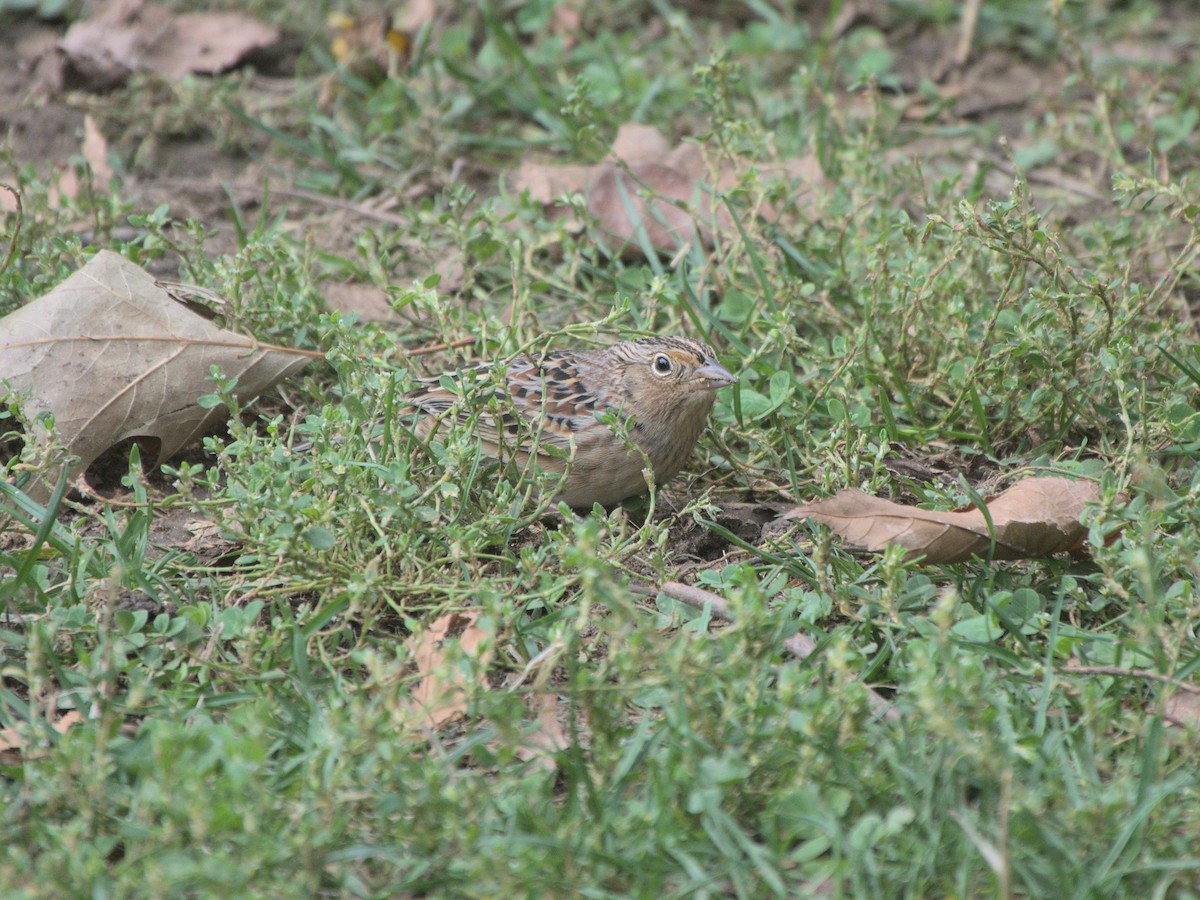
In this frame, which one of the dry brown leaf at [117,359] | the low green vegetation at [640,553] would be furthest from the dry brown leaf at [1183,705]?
the dry brown leaf at [117,359]

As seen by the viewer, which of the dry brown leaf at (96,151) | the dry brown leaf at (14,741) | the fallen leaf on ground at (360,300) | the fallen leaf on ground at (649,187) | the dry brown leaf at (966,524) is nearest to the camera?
the dry brown leaf at (14,741)

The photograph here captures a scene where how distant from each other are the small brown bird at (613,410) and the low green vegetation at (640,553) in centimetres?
18

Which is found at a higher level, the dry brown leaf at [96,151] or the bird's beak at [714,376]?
the dry brown leaf at [96,151]

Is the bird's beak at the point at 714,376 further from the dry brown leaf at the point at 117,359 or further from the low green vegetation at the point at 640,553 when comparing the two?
the dry brown leaf at the point at 117,359

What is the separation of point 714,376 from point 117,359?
2272mm

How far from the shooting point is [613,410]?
4910mm

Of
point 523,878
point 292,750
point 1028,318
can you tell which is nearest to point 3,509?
point 292,750

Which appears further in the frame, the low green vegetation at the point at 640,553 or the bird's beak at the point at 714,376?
the bird's beak at the point at 714,376

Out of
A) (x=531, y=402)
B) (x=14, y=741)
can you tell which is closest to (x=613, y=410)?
(x=531, y=402)

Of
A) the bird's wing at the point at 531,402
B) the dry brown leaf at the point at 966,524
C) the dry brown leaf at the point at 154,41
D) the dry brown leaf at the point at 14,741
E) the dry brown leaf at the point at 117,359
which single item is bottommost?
the dry brown leaf at the point at 966,524

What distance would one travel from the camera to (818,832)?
10.8 feet

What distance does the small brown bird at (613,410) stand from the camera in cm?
500

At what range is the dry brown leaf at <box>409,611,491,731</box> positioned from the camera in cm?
344

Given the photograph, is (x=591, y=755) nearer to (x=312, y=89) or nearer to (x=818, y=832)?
(x=818, y=832)
